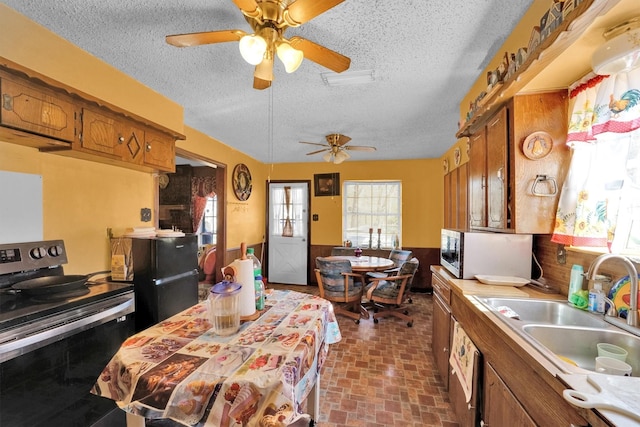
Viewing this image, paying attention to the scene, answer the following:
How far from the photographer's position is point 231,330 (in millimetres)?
1181

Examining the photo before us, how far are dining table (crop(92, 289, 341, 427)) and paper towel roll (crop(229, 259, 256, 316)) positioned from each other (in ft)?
0.32

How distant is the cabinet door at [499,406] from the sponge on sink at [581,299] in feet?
1.87

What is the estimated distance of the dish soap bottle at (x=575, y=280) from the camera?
56.2 inches

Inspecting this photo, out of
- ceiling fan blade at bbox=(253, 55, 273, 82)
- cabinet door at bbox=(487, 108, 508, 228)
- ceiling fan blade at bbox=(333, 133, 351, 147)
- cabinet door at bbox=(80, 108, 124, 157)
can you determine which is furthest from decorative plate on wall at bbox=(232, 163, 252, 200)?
cabinet door at bbox=(487, 108, 508, 228)

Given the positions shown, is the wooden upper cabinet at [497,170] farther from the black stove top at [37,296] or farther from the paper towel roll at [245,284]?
the black stove top at [37,296]

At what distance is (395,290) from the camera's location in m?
3.51

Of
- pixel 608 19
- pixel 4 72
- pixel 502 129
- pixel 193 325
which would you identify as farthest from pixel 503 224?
pixel 4 72

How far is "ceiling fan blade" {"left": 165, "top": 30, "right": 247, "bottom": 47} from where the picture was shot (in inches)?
51.9

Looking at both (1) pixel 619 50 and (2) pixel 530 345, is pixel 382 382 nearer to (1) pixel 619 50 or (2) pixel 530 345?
(2) pixel 530 345

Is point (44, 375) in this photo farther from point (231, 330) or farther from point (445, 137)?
point (445, 137)

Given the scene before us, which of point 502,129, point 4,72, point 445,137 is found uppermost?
point 445,137

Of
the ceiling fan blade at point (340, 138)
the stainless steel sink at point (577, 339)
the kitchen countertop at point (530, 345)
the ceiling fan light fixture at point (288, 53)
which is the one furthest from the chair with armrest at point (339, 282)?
the ceiling fan light fixture at point (288, 53)

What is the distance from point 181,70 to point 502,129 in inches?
91.1

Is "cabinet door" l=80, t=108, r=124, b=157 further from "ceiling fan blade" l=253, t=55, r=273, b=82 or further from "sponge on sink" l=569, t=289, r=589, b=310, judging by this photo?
"sponge on sink" l=569, t=289, r=589, b=310
